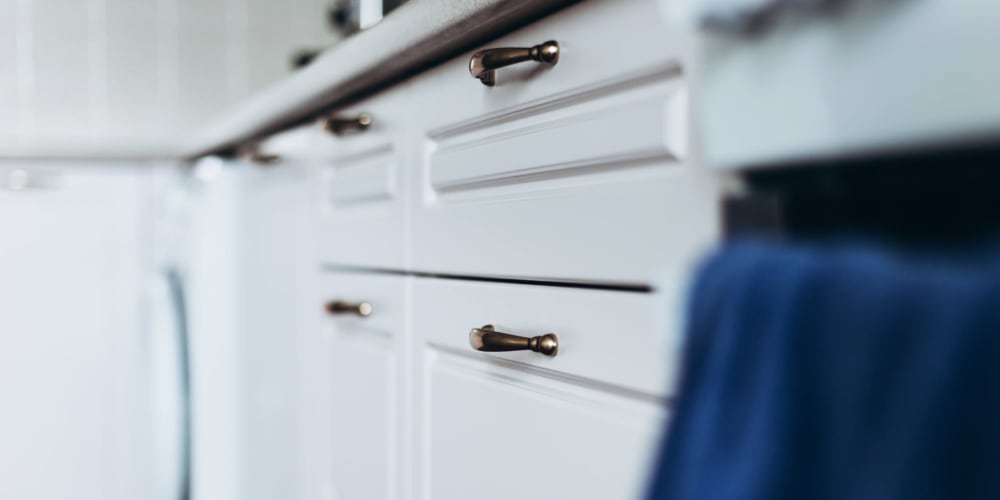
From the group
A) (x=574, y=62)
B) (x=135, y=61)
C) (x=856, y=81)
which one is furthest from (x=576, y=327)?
(x=135, y=61)

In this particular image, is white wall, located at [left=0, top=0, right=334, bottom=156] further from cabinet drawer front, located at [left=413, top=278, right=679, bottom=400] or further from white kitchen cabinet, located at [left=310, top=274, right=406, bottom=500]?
cabinet drawer front, located at [left=413, top=278, right=679, bottom=400]

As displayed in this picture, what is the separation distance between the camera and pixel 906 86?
0.27 m

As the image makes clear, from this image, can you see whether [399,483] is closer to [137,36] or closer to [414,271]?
[414,271]

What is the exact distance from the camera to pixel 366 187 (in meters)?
0.93

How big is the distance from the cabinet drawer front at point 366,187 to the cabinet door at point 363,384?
0.03 metres

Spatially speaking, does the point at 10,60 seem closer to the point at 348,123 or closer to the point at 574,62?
the point at 348,123

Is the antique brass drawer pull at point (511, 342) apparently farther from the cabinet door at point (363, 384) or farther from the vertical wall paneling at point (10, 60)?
the vertical wall paneling at point (10, 60)

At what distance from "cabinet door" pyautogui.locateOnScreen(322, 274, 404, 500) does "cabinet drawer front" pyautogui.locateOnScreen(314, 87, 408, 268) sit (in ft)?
0.10

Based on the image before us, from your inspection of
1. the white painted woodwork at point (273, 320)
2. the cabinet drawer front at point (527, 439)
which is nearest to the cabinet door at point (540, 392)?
the cabinet drawer front at point (527, 439)

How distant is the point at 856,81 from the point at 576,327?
1.10 ft

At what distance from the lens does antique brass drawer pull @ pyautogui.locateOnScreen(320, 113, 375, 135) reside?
94cm

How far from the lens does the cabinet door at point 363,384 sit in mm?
889

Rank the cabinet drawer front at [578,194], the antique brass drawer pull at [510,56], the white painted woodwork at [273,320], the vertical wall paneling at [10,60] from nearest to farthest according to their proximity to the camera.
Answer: the cabinet drawer front at [578,194]
the antique brass drawer pull at [510,56]
the white painted woodwork at [273,320]
the vertical wall paneling at [10,60]

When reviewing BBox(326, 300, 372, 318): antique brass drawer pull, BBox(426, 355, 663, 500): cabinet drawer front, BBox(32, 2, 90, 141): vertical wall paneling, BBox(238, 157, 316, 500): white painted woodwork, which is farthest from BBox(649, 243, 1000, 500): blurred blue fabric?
BBox(32, 2, 90, 141): vertical wall paneling
